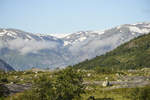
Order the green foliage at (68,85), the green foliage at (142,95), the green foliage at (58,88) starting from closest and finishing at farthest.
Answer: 1. the green foliage at (58,88)
2. the green foliage at (68,85)
3. the green foliage at (142,95)

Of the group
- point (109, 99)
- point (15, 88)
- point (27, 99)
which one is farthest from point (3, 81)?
point (27, 99)

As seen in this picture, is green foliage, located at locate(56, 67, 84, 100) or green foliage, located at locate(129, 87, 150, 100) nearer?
green foliage, located at locate(56, 67, 84, 100)

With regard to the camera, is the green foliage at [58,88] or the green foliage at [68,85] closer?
the green foliage at [58,88]

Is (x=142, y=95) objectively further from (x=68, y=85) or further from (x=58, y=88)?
(x=58, y=88)

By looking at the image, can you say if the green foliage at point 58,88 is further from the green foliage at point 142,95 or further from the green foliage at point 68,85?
the green foliage at point 142,95

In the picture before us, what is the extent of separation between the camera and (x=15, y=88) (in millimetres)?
115750

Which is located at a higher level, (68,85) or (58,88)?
(68,85)

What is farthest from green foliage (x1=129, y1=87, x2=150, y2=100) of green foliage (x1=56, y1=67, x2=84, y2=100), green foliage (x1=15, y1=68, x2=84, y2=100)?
green foliage (x1=15, y1=68, x2=84, y2=100)

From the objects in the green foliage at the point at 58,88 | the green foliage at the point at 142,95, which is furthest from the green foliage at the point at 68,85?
the green foliage at the point at 142,95

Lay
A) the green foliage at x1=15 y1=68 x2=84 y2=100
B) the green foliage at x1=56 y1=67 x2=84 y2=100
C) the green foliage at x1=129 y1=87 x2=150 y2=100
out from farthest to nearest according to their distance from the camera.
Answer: the green foliage at x1=129 y1=87 x2=150 y2=100 < the green foliage at x1=56 y1=67 x2=84 y2=100 < the green foliage at x1=15 y1=68 x2=84 y2=100

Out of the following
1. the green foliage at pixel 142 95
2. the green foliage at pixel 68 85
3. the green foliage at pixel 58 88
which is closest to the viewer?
the green foliage at pixel 58 88

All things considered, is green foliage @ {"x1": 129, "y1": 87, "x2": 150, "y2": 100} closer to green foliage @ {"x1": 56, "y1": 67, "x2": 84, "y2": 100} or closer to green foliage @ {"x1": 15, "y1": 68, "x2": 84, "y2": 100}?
green foliage @ {"x1": 56, "y1": 67, "x2": 84, "y2": 100}

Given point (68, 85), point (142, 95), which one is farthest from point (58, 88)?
point (142, 95)

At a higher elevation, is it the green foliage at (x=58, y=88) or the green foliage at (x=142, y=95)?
the green foliage at (x=58, y=88)
